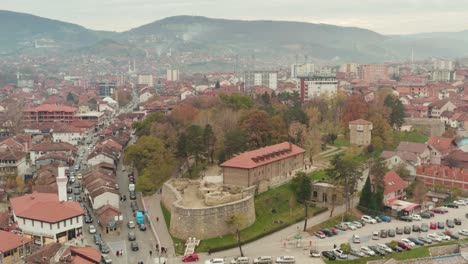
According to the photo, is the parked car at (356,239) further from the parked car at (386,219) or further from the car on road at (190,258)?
the car on road at (190,258)

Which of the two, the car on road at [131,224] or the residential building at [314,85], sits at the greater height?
the residential building at [314,85]

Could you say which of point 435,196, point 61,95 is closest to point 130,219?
point 435,196

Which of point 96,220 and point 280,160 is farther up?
point 280,160

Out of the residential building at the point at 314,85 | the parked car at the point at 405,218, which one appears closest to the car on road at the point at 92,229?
the parked car at the point at 405,218

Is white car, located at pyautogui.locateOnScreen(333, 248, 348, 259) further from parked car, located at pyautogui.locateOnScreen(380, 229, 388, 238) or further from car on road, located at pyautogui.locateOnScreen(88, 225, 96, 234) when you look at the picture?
car on road, located at pyautogui.locateOnScreen(88, 225, 96, 234)

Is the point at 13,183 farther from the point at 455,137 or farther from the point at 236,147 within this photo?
the point at 455,137

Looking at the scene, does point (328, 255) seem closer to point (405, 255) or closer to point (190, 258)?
point (405, 255)

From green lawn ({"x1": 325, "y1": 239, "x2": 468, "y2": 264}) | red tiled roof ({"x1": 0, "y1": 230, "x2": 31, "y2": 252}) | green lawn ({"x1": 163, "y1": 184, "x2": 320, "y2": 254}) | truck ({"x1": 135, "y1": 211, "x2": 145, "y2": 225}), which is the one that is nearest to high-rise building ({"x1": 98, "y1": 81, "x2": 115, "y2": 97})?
green lawn ({"x1": 163, "y1": 184, "x2": 320, "y2": 254})
